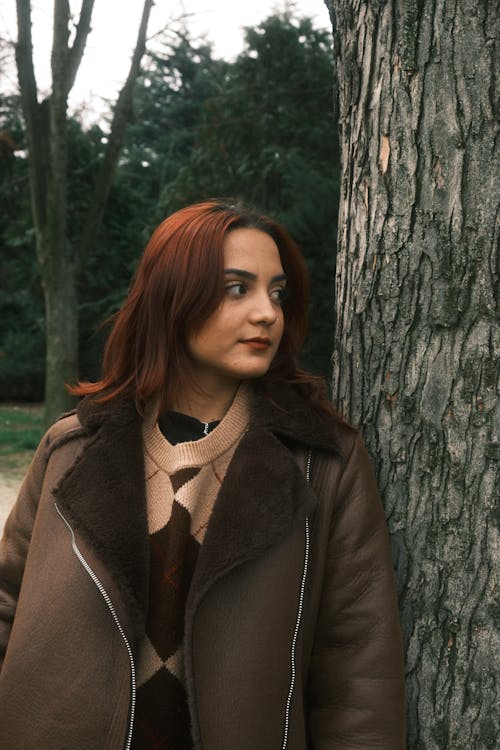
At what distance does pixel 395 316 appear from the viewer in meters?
2.06

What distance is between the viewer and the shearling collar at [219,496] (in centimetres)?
185

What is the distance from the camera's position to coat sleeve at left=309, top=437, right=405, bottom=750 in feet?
6.11

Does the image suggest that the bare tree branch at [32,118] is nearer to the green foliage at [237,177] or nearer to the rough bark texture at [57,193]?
the rough bark texture at [57,193]

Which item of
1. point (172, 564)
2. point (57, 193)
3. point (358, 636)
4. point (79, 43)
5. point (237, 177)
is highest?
point (79, 43)

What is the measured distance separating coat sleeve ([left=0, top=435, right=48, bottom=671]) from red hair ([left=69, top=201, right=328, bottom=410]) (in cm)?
26

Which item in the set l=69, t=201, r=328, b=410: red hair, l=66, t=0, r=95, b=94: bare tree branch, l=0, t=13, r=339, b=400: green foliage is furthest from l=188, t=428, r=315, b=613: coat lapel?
l=66, t=0, r=95, b=94: bare tree branch

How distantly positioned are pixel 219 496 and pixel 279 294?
562 mm

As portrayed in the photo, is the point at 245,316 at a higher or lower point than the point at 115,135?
lower

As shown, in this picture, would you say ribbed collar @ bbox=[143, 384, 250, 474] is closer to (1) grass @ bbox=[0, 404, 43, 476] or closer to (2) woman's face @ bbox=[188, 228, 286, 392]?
(2) woman's face @ bbox=[188, 228, 286, 392]

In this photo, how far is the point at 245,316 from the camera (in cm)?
196

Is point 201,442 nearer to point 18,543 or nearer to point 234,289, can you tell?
point 234,289

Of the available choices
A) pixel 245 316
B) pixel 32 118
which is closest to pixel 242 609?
pixel 245 316

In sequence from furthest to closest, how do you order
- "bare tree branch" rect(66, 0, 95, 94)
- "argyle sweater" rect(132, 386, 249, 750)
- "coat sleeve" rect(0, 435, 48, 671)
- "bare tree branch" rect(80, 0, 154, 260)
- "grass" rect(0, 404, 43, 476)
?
"grass" rect(0, 404, 43, 476)
"bare tree branch" rect(80, 0, 154, 260)
"bare tree branch" rect(66, 0, 95, 94)
"coat sleeve" rect(0, 435, 48, 671)
"argyle sweater" rect(132, 386, 249, 750)

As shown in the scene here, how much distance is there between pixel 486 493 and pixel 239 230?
884 mm
